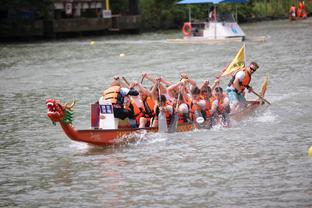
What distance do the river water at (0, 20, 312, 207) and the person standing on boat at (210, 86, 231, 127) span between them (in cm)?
29

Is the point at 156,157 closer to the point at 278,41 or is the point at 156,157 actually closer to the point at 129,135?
the point at 129,135

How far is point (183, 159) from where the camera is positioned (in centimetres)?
1694

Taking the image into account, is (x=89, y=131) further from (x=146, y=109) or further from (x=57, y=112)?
(x=146, y=109)

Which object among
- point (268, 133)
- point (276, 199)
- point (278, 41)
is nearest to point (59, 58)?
point (278, 41)

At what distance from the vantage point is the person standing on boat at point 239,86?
68.6 feet

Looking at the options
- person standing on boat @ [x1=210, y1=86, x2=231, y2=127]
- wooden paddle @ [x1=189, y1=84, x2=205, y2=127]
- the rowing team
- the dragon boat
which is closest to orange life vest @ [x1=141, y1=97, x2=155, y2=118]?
the rowing team

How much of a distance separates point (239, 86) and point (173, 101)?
2.60 metres

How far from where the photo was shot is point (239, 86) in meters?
21.0

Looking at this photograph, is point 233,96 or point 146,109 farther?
point 233,96

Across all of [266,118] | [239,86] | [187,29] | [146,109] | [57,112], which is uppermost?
[57,112]

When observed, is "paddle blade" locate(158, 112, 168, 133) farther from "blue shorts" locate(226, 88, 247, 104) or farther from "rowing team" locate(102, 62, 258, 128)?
"blue shorts" locate(226, 88, 247, 104)

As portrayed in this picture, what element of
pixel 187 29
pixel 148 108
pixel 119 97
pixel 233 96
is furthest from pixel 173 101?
pixel 187 29

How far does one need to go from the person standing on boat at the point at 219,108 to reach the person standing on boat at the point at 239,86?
2.71 feet

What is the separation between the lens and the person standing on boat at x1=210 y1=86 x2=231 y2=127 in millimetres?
19734
